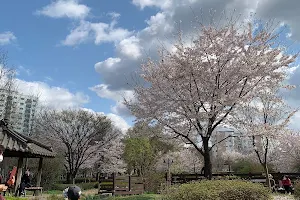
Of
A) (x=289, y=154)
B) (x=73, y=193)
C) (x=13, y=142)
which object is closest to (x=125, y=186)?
(x=13, y=142)

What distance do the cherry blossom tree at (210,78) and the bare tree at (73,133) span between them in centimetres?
2061

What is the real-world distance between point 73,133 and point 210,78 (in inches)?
912

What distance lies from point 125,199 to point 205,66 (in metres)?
7.28

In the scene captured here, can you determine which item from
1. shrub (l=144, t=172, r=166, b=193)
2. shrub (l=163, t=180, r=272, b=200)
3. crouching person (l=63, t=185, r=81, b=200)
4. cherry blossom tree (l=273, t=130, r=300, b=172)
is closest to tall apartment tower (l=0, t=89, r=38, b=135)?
shrub (l=144, t=172, r=166, b=193)

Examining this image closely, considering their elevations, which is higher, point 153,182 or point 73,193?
point 73,193

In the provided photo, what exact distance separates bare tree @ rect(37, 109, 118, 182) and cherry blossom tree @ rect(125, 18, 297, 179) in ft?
67.6

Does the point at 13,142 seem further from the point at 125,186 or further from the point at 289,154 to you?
the point at 289,154

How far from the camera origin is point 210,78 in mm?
13133

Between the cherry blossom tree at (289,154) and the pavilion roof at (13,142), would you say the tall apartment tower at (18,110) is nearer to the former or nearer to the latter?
the pavilion roof at (13,142)

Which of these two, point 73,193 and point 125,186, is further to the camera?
point 125,186

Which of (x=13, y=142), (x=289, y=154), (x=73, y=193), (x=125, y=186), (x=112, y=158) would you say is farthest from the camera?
(x=112, y=158)

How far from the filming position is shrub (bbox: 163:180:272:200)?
7348mm

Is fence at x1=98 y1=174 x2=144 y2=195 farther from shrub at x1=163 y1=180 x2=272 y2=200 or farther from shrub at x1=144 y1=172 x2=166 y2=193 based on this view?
shrub at x1=163 y1=180 x2=272 y2=200

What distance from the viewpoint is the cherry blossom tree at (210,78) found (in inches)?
512
